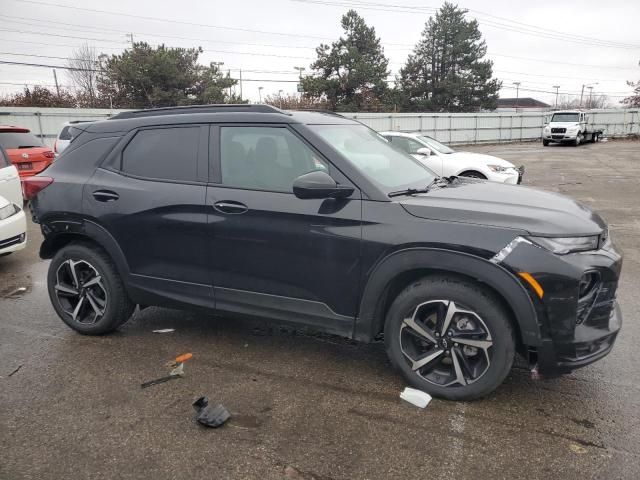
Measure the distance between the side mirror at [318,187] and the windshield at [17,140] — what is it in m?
9.37

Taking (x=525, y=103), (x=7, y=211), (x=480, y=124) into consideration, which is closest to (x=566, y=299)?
(x=7, y=211)

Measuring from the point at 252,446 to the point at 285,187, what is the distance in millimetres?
1594

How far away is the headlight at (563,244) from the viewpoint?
111 inches

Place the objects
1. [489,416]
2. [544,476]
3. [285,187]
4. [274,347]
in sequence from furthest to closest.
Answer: [274,347] → [285,187] → [489,416] → [544,476]

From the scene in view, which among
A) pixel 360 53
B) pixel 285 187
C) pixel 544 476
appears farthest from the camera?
pixel 360 53

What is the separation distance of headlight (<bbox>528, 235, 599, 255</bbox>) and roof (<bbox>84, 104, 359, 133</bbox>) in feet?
5.53

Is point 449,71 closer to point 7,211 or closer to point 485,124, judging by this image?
point 485,124

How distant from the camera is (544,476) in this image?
8.15 ft

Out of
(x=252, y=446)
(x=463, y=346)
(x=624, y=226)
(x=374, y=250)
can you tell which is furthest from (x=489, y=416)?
(x=624, y=226)

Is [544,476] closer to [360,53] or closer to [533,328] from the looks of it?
[533,328]

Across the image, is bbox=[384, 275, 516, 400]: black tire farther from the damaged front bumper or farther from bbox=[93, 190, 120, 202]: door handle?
bbox=[93, 190, 120, 202]: door handle

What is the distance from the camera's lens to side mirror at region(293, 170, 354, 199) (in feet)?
10.2

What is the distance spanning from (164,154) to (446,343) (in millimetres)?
2423

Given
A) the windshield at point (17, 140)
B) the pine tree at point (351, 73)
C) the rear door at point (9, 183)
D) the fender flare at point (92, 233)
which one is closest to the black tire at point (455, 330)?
Answer: the fender flare at point (92, 233)
